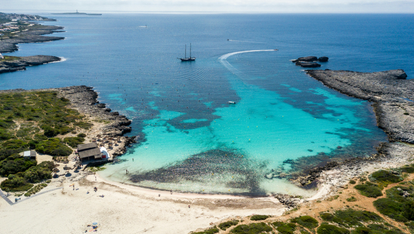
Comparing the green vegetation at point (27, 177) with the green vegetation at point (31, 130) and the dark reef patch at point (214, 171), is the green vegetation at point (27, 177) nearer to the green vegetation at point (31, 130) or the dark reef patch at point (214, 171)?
the green vegetation at point (31, 130)

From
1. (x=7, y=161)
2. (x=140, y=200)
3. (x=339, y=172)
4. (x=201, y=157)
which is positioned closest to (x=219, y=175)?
(x=201, y=157)

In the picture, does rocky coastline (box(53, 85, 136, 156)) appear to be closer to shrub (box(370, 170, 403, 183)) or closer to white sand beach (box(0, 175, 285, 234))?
white sand beach (box(0, 175, 285, 234))

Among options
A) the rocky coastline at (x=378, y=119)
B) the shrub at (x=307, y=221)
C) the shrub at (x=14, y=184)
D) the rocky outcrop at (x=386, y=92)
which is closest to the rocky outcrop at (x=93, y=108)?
the shrub at (x=14, y=184)

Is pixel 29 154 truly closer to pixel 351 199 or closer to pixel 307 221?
pixel 307 221

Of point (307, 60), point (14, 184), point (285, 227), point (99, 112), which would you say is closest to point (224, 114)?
point (99, 112)

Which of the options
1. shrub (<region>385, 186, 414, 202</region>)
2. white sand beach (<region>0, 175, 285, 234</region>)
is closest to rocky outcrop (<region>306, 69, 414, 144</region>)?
shrub (<region>385, 186, 414, 202</region>)
